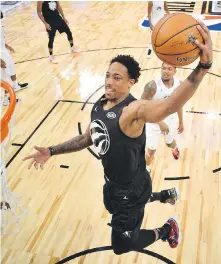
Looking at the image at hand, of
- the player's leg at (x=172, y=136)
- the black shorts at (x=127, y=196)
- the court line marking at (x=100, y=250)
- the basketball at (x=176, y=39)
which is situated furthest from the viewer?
the player's leg at (x=172, y=136)

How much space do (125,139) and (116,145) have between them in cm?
9

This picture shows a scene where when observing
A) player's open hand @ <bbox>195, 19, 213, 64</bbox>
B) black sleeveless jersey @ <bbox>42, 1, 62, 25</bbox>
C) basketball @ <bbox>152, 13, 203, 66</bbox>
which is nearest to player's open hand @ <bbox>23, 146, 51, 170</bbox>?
basketball @ <bbox>152, 13, 203, 66</bbox>

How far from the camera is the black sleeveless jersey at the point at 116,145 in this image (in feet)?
8.35

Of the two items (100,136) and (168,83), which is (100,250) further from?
(168,83)

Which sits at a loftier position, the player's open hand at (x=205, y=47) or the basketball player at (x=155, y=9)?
the player's open hand at (x=205, y=47)

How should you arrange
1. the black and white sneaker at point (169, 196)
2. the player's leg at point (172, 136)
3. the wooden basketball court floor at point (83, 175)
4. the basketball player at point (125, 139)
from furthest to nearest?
1. the player's leg at point (172, 136)
2. the black and white sneaker at point (169, 196)
3. the wooden basketball court floor at point (83, 175)
4. the basketball player at point (125, 139)

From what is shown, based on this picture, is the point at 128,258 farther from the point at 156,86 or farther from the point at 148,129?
the point at 156,86

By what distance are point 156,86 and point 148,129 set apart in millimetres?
555

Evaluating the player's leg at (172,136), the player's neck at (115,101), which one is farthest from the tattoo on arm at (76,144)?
the player's leg at (172,136)

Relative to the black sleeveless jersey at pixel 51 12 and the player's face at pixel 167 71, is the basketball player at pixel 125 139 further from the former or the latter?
the black sleeveless jersey at pixel 51 12

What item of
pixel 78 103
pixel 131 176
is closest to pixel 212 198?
pixel 131 176

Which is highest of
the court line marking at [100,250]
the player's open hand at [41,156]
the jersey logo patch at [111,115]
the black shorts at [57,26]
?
the jersey logo patch at [111,115]

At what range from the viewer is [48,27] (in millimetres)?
7867

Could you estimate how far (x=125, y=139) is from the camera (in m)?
2.54
